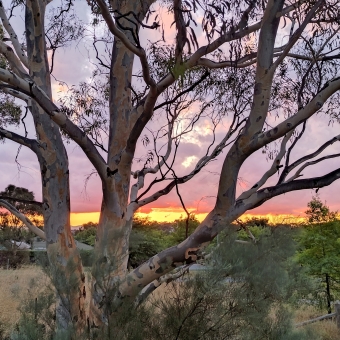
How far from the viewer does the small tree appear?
9.48 meters

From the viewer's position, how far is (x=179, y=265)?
294 centimetres

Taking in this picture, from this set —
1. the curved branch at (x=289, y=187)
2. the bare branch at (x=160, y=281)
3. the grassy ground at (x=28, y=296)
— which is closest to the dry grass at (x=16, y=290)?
the grassy ground at (x=28, y=296)

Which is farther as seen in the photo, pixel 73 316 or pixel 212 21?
pixel 73 316

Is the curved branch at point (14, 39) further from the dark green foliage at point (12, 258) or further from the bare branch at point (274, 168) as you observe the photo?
the dark green foliage at point (12, 258)

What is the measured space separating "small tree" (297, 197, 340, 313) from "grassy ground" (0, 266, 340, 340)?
0.82 m

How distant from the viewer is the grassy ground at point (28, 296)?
295 cm

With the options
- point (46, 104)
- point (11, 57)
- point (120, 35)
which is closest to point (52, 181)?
point (46, 104)

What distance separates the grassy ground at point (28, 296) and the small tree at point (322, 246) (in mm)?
Answer: 824

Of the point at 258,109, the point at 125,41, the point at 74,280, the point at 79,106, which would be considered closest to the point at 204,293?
the point at 74,280

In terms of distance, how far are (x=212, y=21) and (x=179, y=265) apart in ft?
4.55

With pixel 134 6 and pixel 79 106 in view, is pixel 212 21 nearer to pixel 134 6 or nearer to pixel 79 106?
pixel 134 6

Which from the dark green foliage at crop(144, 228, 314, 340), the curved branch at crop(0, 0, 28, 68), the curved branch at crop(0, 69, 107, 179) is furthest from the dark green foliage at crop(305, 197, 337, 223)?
the curved branch at crop(0, 69, 107, 179)

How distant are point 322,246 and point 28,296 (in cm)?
790

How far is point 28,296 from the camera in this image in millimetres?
2918
